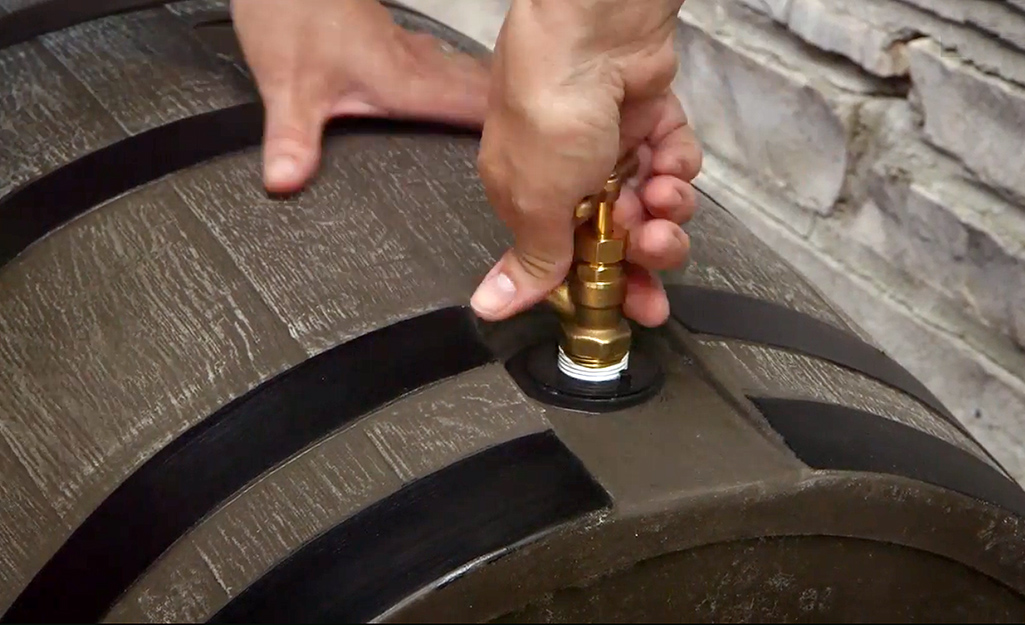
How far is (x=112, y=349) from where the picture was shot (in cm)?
70

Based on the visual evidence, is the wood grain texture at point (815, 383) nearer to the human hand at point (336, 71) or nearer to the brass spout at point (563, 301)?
the brass spout at point (563, 301)

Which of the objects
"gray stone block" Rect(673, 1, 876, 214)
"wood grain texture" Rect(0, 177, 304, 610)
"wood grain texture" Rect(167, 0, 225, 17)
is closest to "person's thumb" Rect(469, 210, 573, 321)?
"wood grain texture" Rect(0, 177, 304, 610)

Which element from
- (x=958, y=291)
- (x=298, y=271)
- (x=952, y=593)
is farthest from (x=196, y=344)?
(x=958, y=291)

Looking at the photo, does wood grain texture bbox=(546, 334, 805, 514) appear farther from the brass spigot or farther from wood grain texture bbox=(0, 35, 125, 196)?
wood grain texture bbox=(0, 35, 125, 196)

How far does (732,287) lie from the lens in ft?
2.71

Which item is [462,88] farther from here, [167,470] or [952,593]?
[952,593]

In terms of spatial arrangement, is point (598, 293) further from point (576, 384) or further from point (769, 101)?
point (769, 101)

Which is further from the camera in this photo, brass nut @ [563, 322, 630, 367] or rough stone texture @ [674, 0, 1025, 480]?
rough stone texture @ [674, 0, 1025, 480]

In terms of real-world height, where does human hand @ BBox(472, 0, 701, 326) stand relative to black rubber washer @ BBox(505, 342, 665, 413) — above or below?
above

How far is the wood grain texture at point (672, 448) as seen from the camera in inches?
24.2

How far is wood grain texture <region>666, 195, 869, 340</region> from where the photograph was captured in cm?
83

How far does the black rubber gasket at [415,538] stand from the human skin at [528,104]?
106mm

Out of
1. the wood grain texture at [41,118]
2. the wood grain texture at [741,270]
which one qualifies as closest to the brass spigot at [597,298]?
the wood grain texture at [741,270]

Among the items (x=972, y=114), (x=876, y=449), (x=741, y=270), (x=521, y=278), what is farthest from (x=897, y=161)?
(x=521, y=278)
